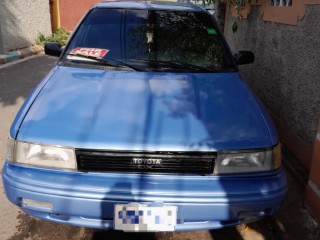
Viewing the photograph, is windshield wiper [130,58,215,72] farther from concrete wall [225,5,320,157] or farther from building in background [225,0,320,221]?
concrete wall [225,5,320,157]

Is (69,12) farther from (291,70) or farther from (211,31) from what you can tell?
(291,70)

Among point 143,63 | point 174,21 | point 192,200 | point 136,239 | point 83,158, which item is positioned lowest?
point 136,239

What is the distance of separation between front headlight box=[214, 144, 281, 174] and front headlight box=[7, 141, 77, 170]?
873 millimetres

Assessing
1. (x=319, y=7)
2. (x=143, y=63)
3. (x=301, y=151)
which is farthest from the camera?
(x=301, y=151)

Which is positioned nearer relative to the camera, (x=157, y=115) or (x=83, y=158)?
(x=83, y=158)

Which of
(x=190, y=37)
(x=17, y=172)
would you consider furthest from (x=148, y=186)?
(x=190, y=37)

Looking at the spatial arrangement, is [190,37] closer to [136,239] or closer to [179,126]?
[179,126]

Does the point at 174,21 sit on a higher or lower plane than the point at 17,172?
higher

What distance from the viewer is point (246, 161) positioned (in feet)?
6.78

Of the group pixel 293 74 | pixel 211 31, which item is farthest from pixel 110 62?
pixel 293 74

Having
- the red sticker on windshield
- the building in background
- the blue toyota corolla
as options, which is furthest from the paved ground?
the red sticker on windshield

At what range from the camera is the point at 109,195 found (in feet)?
6.31

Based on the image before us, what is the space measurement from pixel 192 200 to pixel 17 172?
3.48 ft

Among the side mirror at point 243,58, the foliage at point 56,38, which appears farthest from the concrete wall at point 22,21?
the side mirror at point 243,58
